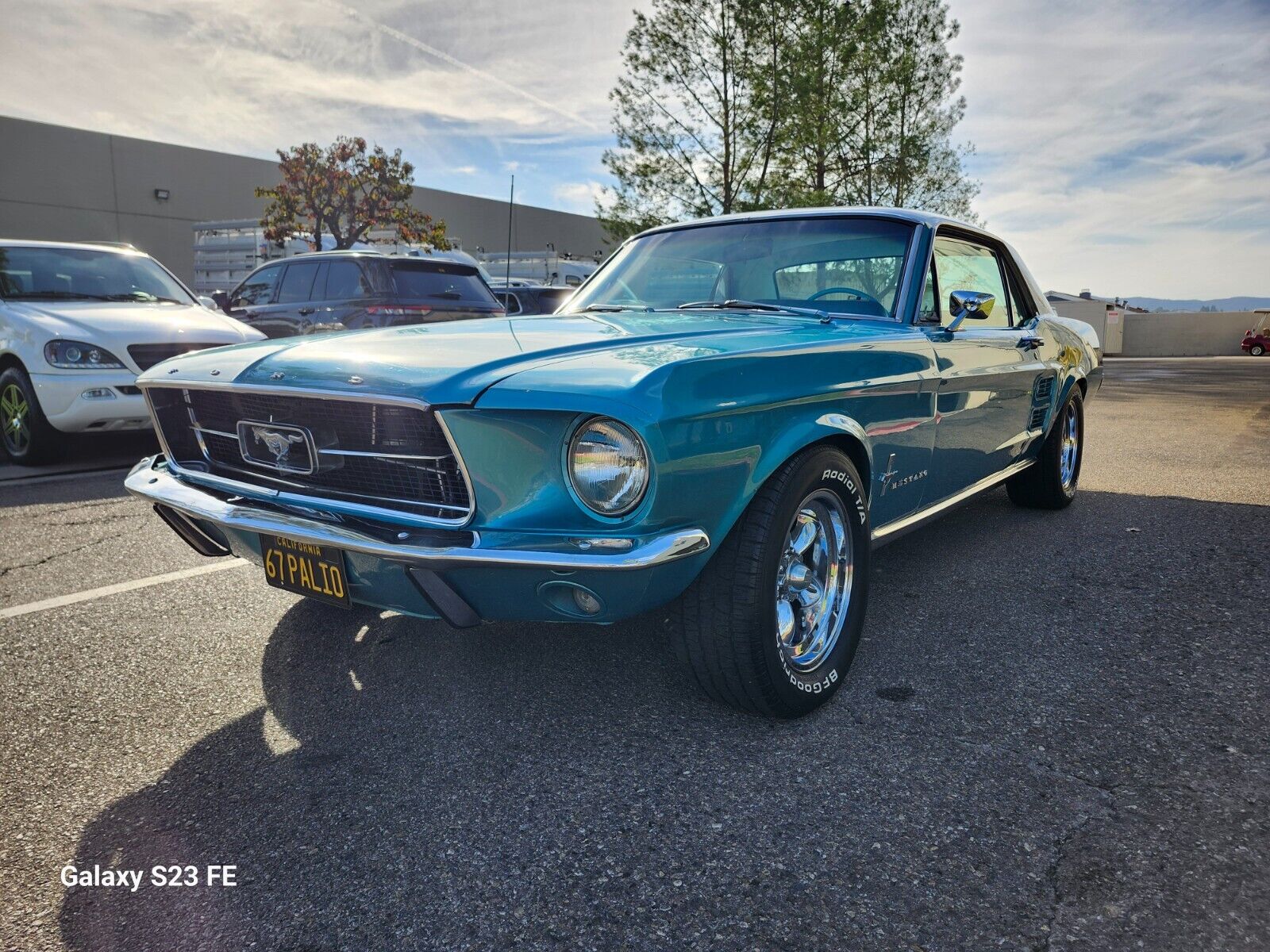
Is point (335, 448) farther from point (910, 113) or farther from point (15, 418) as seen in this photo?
point (910, 113)

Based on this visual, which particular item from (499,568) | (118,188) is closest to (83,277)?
(499,568)

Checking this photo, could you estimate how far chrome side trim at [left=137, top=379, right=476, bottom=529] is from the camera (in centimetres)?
209

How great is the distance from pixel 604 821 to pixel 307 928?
620 mm

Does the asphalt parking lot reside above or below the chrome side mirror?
below

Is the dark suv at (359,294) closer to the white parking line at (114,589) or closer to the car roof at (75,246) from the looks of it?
the car roof at (75,246)

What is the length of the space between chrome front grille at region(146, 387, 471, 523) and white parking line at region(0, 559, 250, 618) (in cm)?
101

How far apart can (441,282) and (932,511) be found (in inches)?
251

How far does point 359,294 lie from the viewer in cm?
823

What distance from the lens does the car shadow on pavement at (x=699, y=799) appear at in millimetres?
1669

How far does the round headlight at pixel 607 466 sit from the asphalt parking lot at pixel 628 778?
67 centimetres

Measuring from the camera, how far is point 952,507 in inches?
141

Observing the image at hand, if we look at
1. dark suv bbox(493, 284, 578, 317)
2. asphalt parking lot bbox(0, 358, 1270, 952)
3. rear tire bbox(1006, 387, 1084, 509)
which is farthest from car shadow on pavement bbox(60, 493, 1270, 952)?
dark suv bbox(493, 284, 578, 317)

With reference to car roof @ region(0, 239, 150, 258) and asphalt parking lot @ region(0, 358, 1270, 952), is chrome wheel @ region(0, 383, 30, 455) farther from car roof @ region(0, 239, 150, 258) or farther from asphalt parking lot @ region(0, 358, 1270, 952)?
asphalt parking lot @ region(0, 358, 1270, 952)

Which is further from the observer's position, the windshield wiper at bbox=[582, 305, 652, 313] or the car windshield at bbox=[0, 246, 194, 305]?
the car windshield at bbox=[0, 246, 194, 305]
